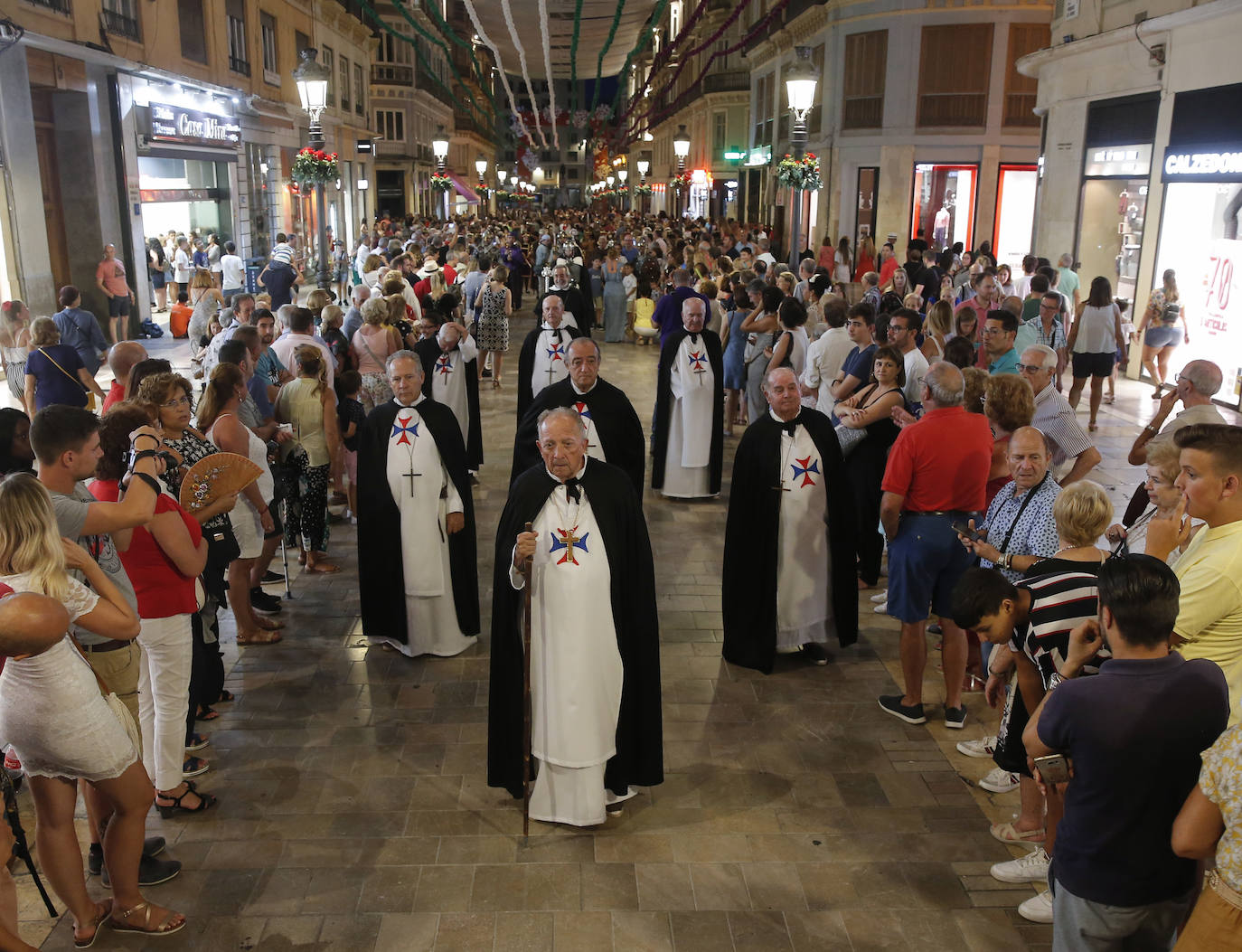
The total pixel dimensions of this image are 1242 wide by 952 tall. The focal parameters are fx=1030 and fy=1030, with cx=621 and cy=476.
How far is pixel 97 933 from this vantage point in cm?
390

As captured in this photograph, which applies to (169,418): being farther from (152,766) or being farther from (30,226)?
(30,226)

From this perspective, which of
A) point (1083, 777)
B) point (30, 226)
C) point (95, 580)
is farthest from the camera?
point (30, 226)

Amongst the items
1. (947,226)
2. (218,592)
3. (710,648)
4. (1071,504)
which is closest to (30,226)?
(218,592)

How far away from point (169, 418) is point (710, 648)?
11.2 ft

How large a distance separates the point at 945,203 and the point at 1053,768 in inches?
963

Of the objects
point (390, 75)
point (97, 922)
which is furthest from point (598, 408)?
point (390, 75)

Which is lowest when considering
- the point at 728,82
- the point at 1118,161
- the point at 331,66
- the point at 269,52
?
the point at 1118,161

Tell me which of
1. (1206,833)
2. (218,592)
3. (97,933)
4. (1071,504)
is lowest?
(97,933)

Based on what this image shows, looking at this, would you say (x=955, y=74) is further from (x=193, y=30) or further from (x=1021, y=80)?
(x=193, y=30)

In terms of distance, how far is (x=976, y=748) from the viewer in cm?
527

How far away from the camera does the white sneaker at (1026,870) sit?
167 inches

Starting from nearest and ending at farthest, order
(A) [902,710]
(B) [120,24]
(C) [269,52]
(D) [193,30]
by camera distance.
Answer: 1. (A) [902,710]
2. (B) [120,24]
3. (D) [193,30]
4. (C) [269,52]

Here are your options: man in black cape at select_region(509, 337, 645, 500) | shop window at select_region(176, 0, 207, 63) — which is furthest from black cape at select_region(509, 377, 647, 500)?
shop window at select_region(176, 0, 207, 63)

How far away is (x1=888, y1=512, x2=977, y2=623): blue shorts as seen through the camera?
5367 mm
